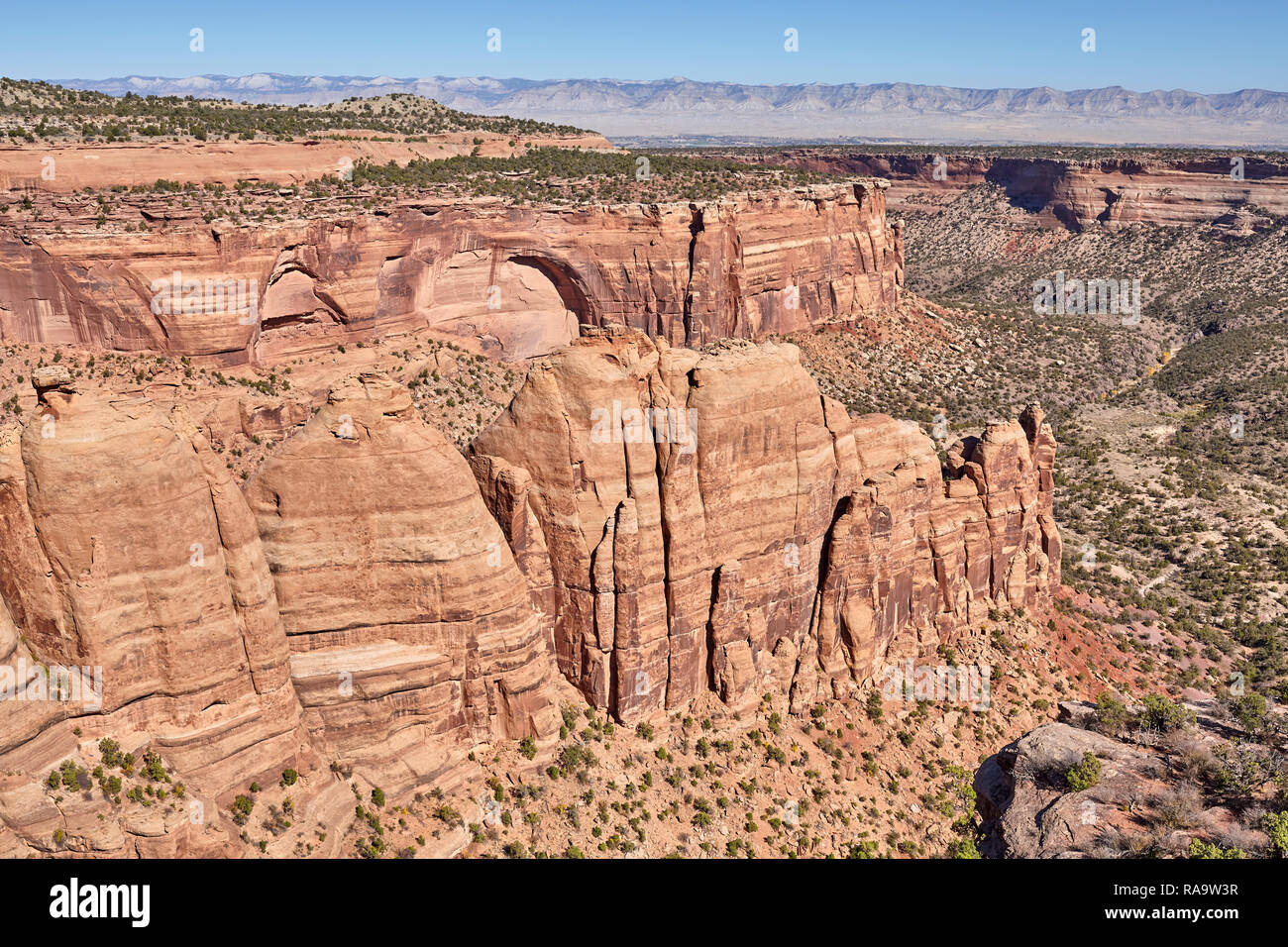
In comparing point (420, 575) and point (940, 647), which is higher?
point (420, 575)

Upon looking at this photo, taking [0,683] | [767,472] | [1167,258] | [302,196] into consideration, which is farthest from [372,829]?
[1167,258]

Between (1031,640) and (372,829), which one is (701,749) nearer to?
(372,829)

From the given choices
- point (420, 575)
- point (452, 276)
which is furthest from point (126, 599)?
point (452, 276)

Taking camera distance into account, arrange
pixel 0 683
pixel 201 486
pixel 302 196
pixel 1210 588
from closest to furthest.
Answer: pixel 0 683 < pixel 201 486 < pixel 1210 588 < pixel 302 196

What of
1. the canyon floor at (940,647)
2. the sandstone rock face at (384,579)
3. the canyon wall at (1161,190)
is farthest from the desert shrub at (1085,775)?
the canyon wall at (1161,190)

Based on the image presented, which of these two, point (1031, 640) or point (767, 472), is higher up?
point (767, 472)

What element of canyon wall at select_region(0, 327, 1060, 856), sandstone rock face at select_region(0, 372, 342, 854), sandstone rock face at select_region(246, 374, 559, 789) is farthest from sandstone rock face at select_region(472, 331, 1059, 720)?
sandstone rock face at select_region(0, 372, 342, 854)

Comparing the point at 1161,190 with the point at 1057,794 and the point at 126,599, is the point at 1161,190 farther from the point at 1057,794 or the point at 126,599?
the point at 126,599
